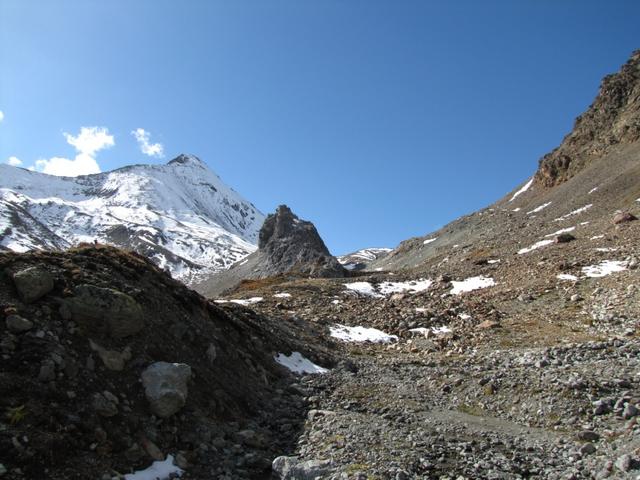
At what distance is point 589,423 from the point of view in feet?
37.2

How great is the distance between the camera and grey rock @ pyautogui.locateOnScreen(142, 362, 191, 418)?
35.7 feet

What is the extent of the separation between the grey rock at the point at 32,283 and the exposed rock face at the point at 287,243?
99.4 meters

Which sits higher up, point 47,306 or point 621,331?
point 47,306

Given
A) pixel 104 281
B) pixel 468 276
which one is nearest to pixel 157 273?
pixel 104 281

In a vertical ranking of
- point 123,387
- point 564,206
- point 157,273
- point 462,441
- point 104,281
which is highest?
point 564,206

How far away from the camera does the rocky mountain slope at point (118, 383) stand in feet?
28.6

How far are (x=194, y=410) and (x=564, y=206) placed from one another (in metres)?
76.7

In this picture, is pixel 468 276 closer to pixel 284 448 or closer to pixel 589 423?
pixel 589 423

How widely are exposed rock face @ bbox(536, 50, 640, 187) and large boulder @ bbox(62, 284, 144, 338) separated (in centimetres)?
9886

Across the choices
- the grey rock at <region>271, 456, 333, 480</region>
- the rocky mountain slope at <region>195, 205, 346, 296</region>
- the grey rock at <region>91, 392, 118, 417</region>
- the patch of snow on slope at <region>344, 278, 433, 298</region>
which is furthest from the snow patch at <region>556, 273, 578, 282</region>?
the rocky mountain slope at <region>195, 205, 346, 296</region>

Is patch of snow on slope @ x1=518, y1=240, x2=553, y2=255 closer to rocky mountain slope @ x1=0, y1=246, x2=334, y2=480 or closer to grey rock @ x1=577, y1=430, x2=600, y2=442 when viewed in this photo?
rocky mountain slope @ x1=0, y1=246, x2=334, y2=480

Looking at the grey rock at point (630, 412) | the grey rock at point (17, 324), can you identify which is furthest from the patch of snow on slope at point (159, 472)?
Answer: the grey rock at point (630, 412)

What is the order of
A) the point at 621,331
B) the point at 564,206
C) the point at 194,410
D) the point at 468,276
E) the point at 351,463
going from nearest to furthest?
the point at 351,463, the point at 194,410, the point at 621,331, the point at 468,276, the point at 564,206

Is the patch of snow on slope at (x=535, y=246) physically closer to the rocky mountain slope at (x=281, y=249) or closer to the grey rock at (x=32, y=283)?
the grey rock at (x=32, y=283)
